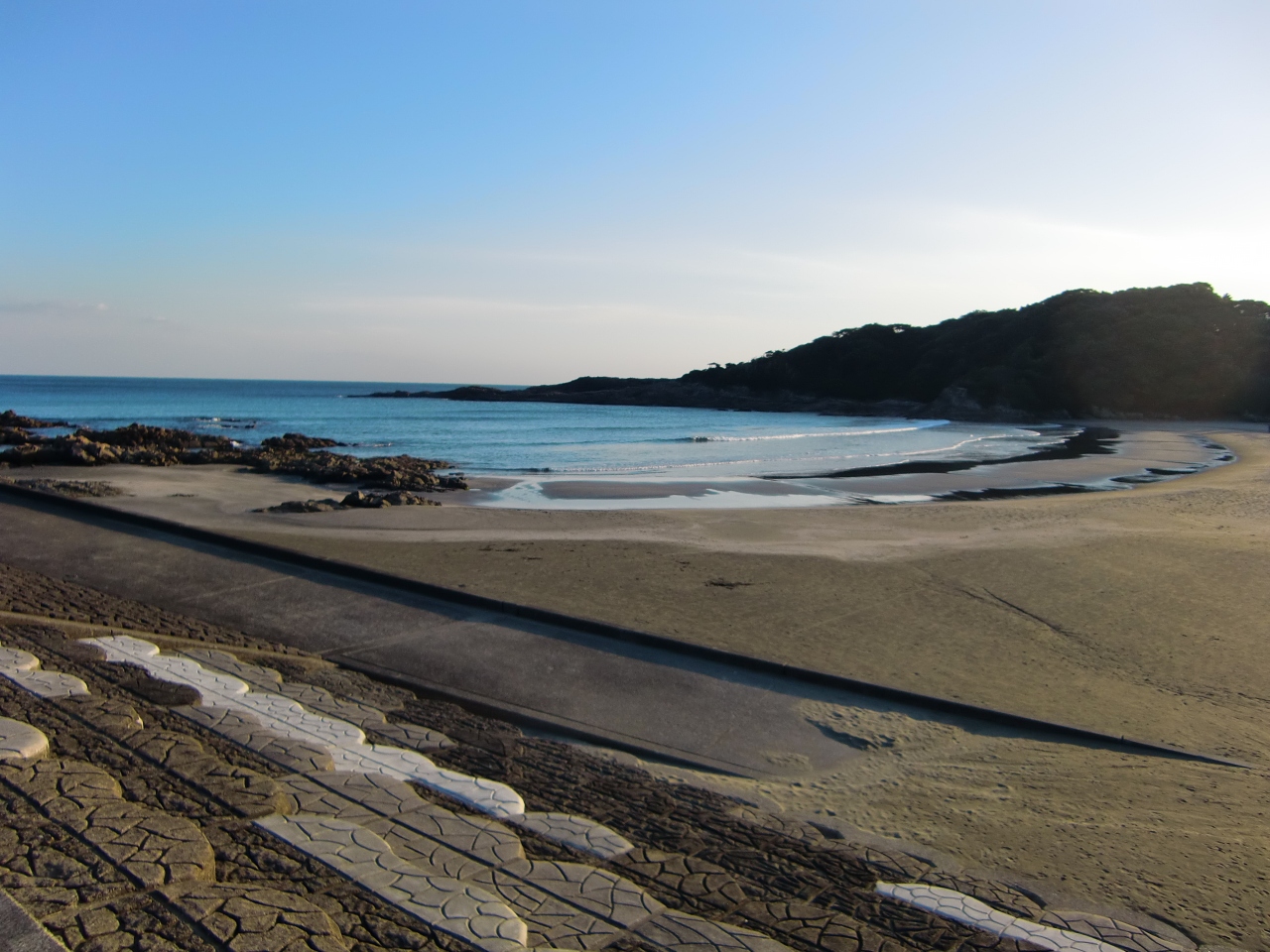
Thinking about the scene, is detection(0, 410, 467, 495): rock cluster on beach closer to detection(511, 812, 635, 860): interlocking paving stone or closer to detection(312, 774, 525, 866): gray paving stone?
detection(312, 774, 525, 866): gray paving stone

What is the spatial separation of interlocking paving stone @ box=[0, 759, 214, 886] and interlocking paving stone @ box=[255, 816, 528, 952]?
1.15 feet

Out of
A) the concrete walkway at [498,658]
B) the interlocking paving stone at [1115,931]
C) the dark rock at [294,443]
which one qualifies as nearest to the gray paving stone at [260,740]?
the concrete walkway at [498,658]

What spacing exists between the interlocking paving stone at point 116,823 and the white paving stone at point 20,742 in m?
0.17

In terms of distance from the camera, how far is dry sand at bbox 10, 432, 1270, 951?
4.34m

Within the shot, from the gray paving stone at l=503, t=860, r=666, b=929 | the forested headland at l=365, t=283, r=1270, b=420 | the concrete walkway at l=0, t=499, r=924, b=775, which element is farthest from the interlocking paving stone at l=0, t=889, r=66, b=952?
the forested headland at l=365, t=283, r=1270, b=420

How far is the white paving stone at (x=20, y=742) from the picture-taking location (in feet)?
12.5

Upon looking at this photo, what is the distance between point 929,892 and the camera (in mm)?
3627

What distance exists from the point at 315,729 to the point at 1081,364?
7967cm

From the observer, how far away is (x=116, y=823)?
3293 millimetres

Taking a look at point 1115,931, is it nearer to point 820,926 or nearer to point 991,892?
point 991,892

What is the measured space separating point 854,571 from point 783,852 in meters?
6.82

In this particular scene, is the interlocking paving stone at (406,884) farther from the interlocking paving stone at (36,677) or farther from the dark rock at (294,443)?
the dark rock at (294,443)

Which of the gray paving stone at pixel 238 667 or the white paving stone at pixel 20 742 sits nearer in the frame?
the white paving stone at pixel 20 742

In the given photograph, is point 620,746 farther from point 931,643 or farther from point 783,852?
point 931,643
